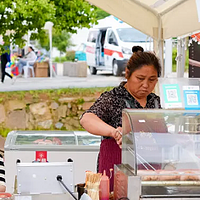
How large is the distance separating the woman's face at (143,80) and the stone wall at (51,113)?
6.86 meters

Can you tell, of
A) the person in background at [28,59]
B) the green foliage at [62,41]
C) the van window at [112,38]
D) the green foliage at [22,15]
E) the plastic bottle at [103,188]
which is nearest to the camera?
the plastic bottle at [103,188]

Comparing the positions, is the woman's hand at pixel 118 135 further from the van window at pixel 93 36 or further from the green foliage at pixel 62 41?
the green foliage at pixel 62 41

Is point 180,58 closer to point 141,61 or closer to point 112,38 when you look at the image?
point 141,61

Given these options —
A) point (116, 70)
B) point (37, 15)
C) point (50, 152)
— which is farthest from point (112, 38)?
point (50, 152)

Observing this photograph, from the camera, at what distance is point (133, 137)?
2.02 m

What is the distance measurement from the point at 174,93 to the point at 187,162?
163 cm

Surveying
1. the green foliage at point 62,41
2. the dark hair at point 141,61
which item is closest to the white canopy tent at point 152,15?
the dark hair at point 141,61

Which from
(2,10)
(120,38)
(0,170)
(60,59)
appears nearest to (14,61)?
(120,38)

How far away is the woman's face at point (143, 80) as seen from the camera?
2.68 m

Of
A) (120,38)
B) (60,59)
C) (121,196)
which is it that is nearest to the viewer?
(121,196)

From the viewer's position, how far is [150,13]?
424 centimetres

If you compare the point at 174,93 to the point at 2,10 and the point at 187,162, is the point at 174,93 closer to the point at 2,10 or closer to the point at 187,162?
the point at 187,162

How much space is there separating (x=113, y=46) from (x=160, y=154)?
1309 cm

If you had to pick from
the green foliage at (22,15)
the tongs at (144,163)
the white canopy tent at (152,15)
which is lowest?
the tongs at (144,163)
